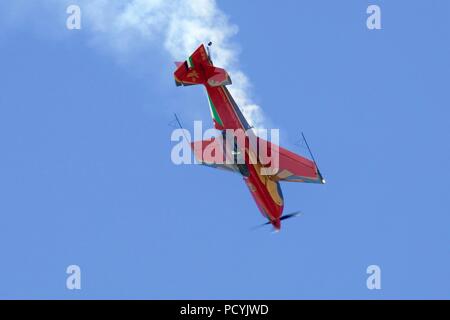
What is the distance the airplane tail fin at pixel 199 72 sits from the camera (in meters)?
89.9

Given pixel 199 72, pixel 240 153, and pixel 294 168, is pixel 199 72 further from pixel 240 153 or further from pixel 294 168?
pixel 294 168

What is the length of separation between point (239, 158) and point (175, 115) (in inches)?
244

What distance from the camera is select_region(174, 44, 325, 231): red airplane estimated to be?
88375mm

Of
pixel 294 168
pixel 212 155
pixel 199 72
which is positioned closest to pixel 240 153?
pixel 212 155

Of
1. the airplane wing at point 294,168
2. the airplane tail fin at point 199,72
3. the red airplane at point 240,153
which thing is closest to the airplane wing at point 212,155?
the red airplane at point 240,153

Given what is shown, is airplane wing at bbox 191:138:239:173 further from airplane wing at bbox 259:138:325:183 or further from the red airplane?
airplane wing at bbox 259:138:325:183

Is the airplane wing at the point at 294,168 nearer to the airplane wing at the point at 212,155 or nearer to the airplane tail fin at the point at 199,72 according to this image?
the airplane wing at the point at 212,155

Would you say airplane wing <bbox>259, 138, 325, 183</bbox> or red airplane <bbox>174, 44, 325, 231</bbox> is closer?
Answer: red airplane <bbox>174, 44, 325, 231</bbox>

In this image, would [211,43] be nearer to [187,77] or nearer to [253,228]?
[187,77]

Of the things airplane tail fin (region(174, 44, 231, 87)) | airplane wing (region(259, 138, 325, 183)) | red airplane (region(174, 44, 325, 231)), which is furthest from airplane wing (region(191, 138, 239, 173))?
airplane tail fin (region(174, 44, 231, 87))

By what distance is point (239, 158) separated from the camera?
289 ft

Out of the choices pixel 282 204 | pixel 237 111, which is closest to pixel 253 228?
pixel 282 204

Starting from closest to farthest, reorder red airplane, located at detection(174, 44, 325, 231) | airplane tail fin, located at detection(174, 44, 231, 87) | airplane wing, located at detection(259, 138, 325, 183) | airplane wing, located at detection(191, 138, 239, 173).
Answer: red airplane, located at detection(174, 44, 325, 231) → airplane wing, located at detection(191, 138, 239, 173) → airplane wing, located at detection(259, 138, 325, 183) → airplane tail fin, located at detection(174, 44, 231, 87)
